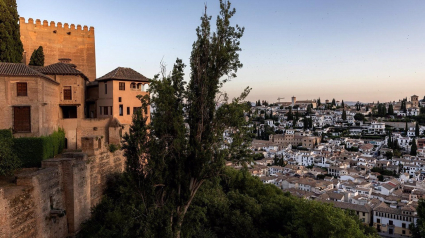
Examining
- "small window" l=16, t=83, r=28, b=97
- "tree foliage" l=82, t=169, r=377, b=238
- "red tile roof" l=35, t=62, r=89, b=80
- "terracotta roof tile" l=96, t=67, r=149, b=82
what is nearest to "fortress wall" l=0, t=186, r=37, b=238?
"tree foliage" l=82, t=169, r=377, b=238

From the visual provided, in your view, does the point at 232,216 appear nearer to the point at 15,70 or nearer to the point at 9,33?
the point at 15,70

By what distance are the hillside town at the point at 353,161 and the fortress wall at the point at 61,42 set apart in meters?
13.1

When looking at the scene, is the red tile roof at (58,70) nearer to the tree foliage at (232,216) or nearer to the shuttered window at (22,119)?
the shuttered window at (22,119)

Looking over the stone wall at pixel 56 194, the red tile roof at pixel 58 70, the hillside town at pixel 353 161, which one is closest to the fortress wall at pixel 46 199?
the stone wall at pixel 56 194

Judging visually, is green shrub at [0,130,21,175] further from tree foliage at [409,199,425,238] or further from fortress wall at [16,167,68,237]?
tree foliage at [409,199,425,238]

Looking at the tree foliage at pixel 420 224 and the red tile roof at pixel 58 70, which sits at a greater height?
the red tile roof at pixel 58 70

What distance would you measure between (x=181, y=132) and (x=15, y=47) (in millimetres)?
13737

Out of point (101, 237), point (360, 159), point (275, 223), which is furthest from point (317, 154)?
point (101, 237)

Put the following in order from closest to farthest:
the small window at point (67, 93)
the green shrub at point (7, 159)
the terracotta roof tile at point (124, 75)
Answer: the green shrub at point (7, 159) < the small window at point (67, 93) < the terracotta roof tile at point (124, 75)

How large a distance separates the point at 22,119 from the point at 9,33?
738 cm

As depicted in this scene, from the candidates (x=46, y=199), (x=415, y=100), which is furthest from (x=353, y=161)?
(x=415, y=100)

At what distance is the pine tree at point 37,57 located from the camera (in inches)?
709

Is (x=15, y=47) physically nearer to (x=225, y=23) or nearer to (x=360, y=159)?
(x=225, y=23)

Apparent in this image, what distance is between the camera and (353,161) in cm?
6481
